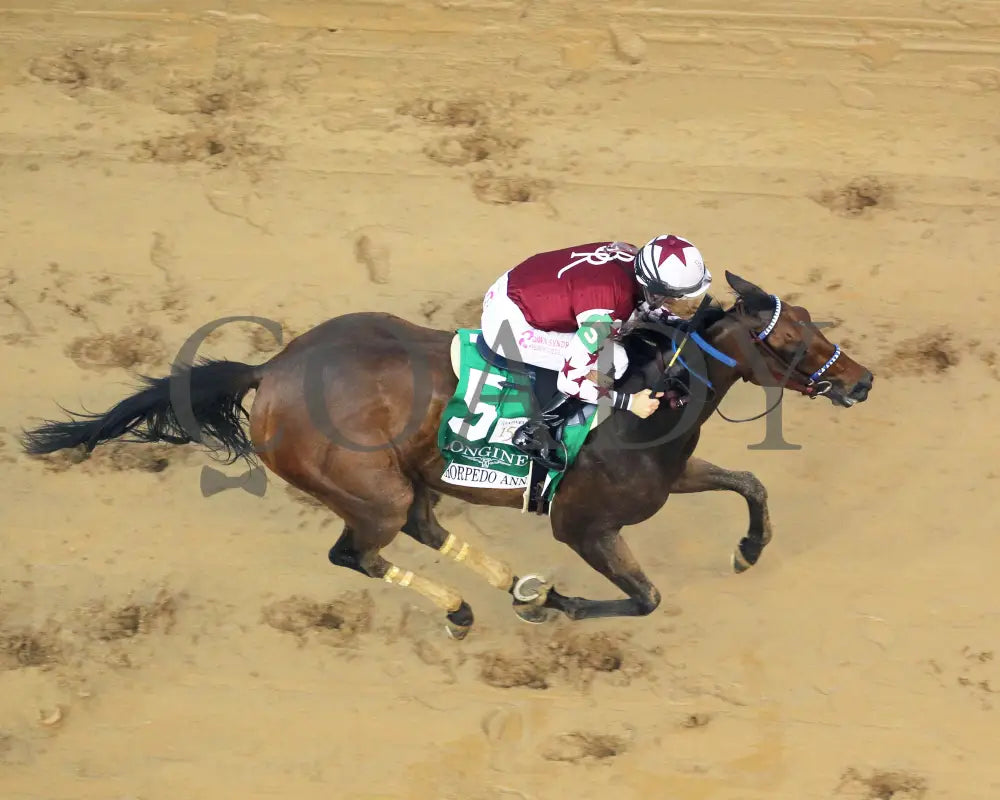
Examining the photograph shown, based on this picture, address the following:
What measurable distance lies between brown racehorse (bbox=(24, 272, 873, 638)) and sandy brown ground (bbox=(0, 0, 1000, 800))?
2.75 feet

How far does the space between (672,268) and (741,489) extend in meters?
1.65

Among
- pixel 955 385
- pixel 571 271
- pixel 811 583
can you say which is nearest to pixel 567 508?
pixel 571 271

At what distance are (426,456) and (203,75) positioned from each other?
14.1 feet

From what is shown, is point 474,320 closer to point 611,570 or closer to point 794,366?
point 611,570

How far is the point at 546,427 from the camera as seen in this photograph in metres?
4.46

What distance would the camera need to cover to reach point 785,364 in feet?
13.6

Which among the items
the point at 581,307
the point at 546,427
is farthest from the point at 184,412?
the point at 581,307

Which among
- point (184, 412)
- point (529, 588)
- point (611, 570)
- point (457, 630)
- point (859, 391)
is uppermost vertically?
point (859, 391)

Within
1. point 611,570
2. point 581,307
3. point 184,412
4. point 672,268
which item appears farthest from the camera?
point 611,570

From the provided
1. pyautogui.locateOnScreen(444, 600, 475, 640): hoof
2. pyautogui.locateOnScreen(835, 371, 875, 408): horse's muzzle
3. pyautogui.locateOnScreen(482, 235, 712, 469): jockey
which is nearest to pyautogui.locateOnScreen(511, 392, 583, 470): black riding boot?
pyautogui.locateOnScreen(482, 235, 712, 469): jockey

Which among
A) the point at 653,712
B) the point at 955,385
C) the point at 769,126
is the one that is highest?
the point at 769,126

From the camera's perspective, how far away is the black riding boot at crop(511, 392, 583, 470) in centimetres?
445

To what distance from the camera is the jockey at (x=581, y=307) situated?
3936 mm

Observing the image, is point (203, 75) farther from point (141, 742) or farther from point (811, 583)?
point (811, 583)
